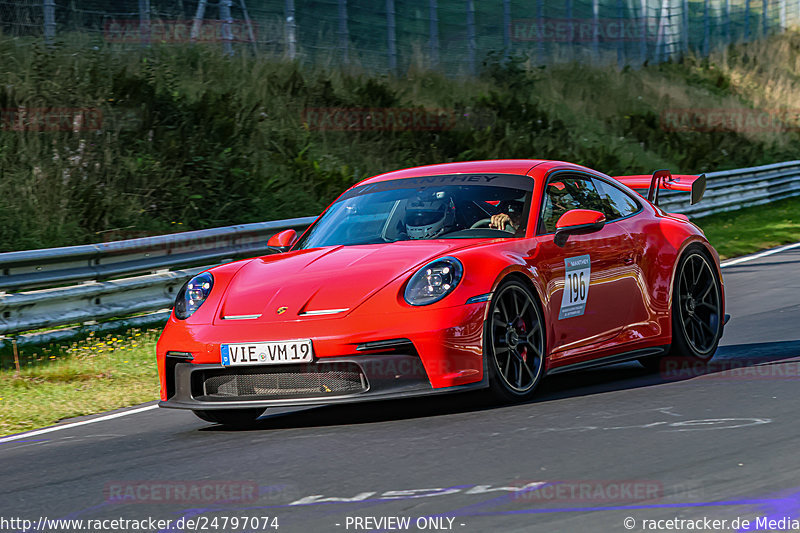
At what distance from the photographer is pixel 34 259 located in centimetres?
1003

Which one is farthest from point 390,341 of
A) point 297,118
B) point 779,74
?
point 779,74

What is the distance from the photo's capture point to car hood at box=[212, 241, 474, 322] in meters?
6.21

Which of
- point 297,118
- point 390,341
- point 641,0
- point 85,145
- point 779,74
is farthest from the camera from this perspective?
point 779,74

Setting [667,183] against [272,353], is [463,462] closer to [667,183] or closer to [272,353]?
[272,353]

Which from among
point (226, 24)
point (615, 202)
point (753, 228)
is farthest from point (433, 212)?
point (226, 24)

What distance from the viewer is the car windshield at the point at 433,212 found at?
7.09 meters

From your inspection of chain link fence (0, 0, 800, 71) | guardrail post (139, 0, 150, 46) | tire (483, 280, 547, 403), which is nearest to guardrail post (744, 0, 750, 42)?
chain link fence (0, 0, 800, 71)

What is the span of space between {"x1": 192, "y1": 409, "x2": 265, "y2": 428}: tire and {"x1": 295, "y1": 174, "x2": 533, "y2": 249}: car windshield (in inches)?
47.3

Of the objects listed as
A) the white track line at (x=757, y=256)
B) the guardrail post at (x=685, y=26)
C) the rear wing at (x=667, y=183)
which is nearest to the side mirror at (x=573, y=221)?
the rear wing at (x=667, y=183)

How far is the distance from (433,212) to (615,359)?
1.42 meters

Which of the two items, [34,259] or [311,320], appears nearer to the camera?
[311,320]

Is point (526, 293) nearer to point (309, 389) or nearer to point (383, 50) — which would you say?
point (309, 389)

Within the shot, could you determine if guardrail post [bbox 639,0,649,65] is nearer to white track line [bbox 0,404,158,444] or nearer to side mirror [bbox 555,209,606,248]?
side mirror [bbox 555,209,606,248]

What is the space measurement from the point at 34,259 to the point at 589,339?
520 cm
